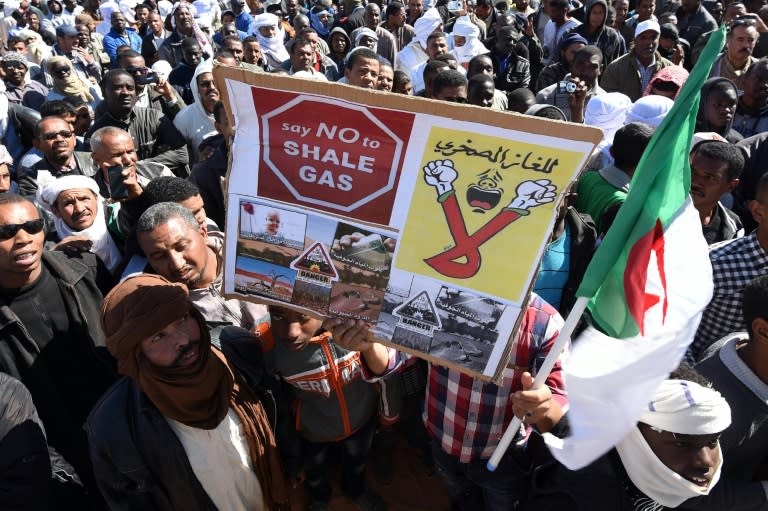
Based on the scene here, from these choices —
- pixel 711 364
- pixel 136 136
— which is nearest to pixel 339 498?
pixel 711 364

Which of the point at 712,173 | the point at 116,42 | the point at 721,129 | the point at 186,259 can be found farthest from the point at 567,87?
the point at 116,42

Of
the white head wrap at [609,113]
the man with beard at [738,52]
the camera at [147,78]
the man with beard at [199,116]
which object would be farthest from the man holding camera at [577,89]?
the camera at [147,78]

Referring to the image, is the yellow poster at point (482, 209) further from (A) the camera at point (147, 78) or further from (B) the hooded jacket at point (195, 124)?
(A) the camera at point (147, 78)

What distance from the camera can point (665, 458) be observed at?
1.88 metres

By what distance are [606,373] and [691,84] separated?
0.80 m

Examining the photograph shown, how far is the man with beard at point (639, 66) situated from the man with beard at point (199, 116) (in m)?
4.46

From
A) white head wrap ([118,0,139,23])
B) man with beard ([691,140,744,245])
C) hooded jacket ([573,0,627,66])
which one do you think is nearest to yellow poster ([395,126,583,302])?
man with beard ([691,140,744,245])

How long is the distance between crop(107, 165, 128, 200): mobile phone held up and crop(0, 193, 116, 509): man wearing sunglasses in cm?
78

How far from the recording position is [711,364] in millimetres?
2230

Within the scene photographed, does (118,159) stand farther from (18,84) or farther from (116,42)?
(116,42)

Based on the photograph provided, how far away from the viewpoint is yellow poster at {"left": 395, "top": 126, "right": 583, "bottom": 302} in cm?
157

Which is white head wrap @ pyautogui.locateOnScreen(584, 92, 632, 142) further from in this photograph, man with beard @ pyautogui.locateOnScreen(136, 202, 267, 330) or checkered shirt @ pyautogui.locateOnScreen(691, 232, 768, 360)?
man with beard @ pyautogui.locateOnScreen(136, 202, 267, 330)

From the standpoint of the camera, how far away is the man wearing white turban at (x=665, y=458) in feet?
6.09

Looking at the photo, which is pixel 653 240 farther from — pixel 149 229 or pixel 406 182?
pixel 149 229
